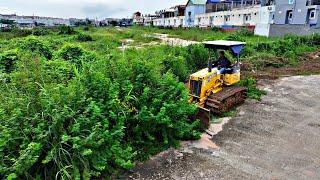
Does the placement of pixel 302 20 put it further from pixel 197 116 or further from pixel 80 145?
pixel 80 145

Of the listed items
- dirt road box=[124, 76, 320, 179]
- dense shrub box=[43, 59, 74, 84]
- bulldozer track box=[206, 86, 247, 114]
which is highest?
dense shrub box=[43, 59, 74, 84]

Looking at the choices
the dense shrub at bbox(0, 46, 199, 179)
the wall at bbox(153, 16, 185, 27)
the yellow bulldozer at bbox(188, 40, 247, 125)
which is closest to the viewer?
the dense shrub at bbox(0, 46, 199, 179)

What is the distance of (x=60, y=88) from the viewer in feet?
19.4

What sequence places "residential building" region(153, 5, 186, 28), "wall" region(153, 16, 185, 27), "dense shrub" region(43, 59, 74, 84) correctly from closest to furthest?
"dense shrub" region(43, 59, 74, 84)
"wall" region(153, 16, 185, 27)
"residential building" region(153, 5, 186, 28)

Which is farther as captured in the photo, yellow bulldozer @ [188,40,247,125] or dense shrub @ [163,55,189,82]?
dense shrub @ [163,55,189,82]

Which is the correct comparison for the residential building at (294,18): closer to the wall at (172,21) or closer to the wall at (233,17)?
the wall at (233,17)

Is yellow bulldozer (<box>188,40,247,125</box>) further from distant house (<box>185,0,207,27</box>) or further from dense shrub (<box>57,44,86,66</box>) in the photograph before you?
distant house (<box>185,0,207,27</box>)

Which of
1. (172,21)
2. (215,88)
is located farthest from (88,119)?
(172,21)

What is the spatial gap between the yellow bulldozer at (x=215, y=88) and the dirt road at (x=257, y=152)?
53cm

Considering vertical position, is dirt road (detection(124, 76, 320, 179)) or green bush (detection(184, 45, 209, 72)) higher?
green bush (detection(184, 45, 209, 72))

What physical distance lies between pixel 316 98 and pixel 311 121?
283 cm

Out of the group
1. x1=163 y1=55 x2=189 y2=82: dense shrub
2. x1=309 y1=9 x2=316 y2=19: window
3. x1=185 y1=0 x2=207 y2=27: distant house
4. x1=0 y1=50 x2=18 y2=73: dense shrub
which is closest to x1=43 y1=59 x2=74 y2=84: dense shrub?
x1=0 y1=50 x2=18 y2=73: dense shrub

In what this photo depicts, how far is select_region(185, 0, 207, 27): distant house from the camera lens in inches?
2492

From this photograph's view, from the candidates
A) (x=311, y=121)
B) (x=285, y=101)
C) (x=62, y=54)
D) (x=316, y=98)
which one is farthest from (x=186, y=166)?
(x=62, y=54)
